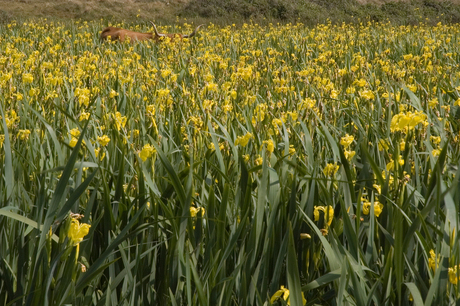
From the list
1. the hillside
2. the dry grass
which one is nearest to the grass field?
the hillside

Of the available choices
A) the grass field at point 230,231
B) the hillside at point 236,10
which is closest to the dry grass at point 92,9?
the hillside at point 236,10

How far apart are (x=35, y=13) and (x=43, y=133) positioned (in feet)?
56.2

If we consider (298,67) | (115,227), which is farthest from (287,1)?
(115,227)

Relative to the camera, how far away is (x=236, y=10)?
17.1 metres

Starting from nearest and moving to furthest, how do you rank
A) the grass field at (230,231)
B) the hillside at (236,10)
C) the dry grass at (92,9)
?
the grass field at (230,231), the hillside at (236,10), the dry grass at (92,9)

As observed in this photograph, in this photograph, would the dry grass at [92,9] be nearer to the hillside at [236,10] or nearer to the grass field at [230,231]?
the hillside at [236,10]

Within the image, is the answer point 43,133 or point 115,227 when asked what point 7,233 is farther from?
point 43,133

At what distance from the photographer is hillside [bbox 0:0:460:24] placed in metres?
16.4

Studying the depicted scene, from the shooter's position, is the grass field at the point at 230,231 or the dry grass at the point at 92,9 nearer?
the grass field at the point at 230,231

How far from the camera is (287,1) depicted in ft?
58.3

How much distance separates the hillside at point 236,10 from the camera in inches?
645

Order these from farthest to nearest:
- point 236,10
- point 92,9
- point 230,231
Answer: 1. point 92,9
2. point 236,10
3. point 230,231

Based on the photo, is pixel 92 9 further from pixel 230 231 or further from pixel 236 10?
pixel 230 231

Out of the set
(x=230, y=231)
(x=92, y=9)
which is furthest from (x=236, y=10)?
(x=230, y=231)
